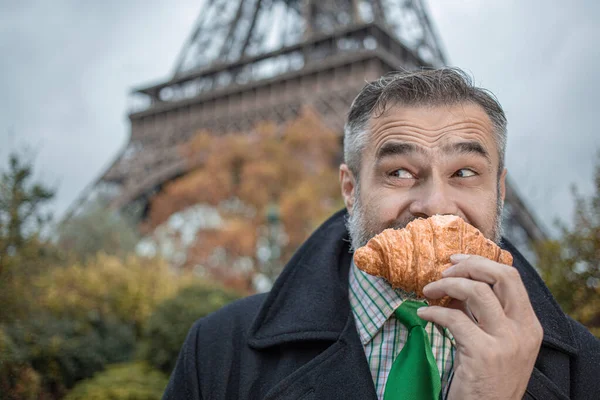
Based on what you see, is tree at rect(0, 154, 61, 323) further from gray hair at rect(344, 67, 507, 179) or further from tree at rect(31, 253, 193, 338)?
gray hair at rect(344, 67, 507, 179)

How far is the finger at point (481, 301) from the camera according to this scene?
1.59 meters

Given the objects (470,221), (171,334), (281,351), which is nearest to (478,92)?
(470,221)

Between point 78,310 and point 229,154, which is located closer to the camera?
point 78,310

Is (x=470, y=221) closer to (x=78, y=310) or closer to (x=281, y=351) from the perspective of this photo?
(x=281, y=351)

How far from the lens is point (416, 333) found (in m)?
2.09

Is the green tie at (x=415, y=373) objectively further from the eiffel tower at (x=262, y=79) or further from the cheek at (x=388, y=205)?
the eiffel tower at (x=262, y=79)

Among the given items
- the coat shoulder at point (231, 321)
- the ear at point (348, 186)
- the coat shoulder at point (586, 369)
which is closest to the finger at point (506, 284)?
the coat shoulder at point (586, 369)

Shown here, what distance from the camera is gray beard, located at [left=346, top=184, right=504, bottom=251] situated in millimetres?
2213

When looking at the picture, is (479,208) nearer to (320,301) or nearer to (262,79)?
(320,301)

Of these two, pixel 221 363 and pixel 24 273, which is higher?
pixel 24 273

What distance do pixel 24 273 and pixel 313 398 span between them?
692cm

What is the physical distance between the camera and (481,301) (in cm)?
159

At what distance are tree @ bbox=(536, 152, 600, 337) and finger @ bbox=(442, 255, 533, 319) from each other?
337 cm

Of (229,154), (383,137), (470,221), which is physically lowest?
(470,221)
